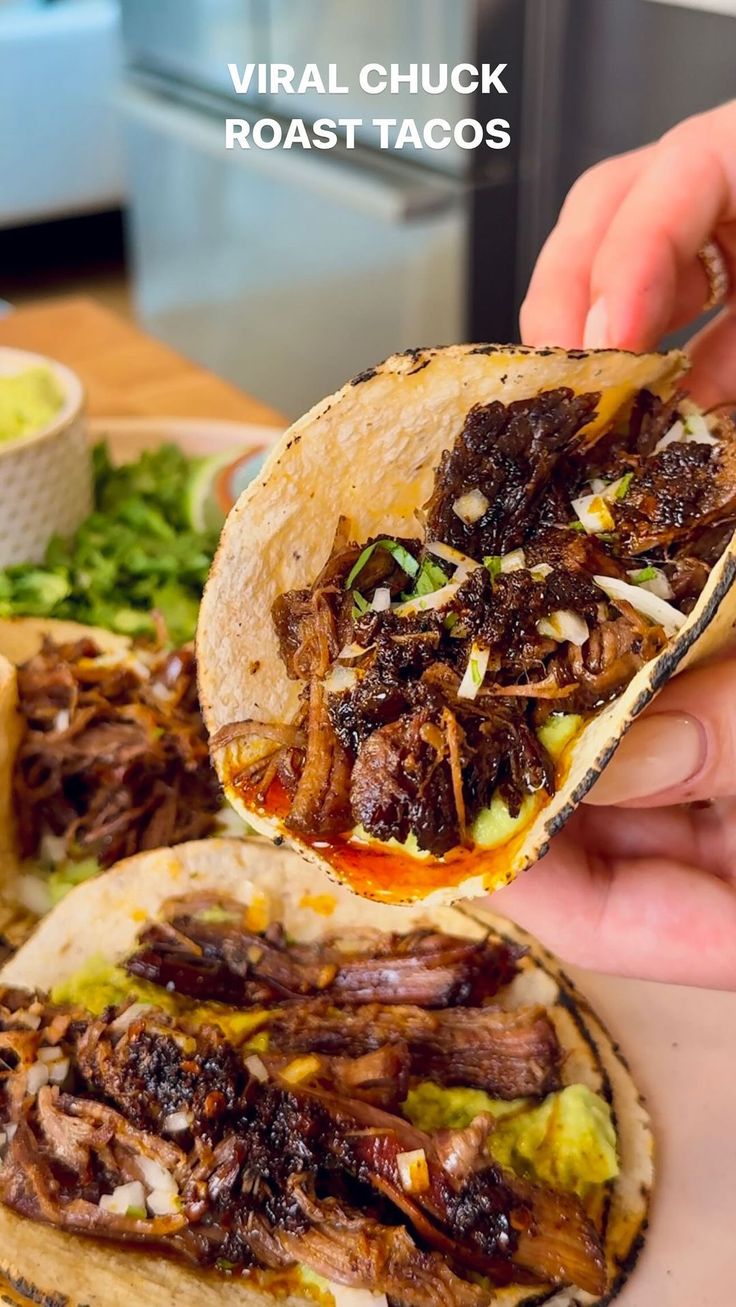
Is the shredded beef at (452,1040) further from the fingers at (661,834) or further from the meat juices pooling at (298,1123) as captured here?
the fingers at (661,834)

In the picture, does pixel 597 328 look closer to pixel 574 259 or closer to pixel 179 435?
pixel 574 259

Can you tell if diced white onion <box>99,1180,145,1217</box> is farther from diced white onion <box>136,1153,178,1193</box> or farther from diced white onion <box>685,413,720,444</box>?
diced white onion <box>685,413,720,444</box>

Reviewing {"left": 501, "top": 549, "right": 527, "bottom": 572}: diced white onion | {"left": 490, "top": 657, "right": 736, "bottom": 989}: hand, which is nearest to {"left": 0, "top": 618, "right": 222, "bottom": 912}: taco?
{"left": 490, "top": 657, "right": 736, "bottom": 989}: hand

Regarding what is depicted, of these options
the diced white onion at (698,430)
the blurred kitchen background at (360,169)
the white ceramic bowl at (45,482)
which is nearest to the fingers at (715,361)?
the diced white onion at (698,430)

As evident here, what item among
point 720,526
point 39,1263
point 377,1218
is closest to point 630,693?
point 720,526

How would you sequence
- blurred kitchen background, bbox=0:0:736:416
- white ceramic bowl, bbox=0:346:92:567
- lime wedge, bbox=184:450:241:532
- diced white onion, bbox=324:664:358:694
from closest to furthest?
diced white onion, bbox=324:664:358:694, white ceramic bowl, bbox=0:346:92:567, lime wedge, bbox=184:450:241:532, blurred kitchen background, bbox=0:0:736:416

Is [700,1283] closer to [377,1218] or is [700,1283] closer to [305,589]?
[377,1218]
